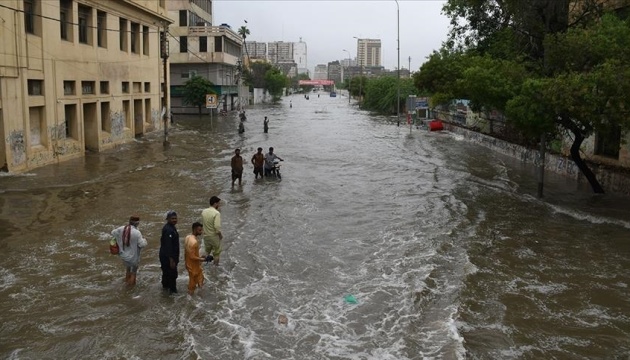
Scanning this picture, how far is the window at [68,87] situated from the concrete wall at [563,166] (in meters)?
22.0

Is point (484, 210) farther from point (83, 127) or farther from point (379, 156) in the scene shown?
point (83, 127)

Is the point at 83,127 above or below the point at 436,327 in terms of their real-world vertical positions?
above

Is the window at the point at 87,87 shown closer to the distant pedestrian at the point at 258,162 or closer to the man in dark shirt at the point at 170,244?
the distant pedestrian at the point at 258,162

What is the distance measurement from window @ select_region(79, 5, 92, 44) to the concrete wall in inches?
900

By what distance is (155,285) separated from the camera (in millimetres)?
10797

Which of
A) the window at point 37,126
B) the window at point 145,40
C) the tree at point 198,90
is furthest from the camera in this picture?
the tree at point 198,90

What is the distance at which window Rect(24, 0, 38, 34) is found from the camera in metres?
24.0

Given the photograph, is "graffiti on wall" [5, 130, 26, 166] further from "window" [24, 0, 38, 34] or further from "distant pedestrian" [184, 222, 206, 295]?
"distant pedestrian" [184, 222, 206, 295]

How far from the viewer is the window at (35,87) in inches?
950

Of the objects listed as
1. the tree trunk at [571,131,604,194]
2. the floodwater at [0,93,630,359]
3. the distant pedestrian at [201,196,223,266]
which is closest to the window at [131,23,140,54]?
the floodwater at [0,93,630,359]

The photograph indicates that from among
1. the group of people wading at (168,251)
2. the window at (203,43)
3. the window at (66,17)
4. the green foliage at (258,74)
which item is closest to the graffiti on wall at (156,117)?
the window at (66,17)

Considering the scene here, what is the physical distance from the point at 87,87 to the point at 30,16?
5941 mm

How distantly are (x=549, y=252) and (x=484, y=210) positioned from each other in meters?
4.71

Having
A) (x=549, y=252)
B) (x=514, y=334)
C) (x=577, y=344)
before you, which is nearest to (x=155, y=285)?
(x=514, y=334)
